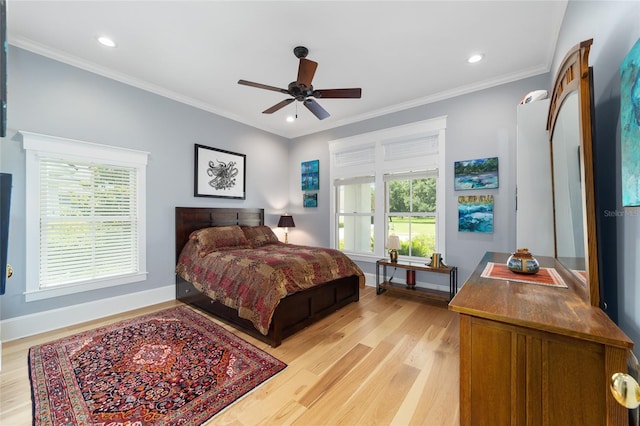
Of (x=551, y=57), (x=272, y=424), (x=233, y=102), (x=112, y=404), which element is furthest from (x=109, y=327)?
(x=551, y=57)

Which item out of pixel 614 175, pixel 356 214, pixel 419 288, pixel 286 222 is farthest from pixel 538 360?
pixel 286 222

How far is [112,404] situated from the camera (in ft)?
5.45

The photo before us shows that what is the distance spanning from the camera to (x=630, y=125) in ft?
3.05

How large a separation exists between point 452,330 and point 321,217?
288cm

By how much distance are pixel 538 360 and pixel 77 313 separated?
4.04m

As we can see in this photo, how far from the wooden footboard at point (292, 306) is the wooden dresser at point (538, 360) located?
175cm

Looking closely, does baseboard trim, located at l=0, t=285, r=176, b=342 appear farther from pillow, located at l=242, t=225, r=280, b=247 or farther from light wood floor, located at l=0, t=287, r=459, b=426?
pillow, located at l=242, t=225, r=280, b=247

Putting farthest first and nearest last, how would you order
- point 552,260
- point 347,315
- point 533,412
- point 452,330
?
point 347,315
point 452,330
point 552,260
point 533,412

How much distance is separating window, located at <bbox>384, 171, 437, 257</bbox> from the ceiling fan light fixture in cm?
374

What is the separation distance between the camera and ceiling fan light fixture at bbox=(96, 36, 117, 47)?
2.50m

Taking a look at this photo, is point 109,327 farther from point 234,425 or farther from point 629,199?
point 629,199

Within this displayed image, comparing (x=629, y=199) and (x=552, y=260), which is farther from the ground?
(x=629, y=199)

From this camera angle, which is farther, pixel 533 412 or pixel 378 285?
pixel 378 285

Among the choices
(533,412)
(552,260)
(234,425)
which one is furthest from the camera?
(552,260)
